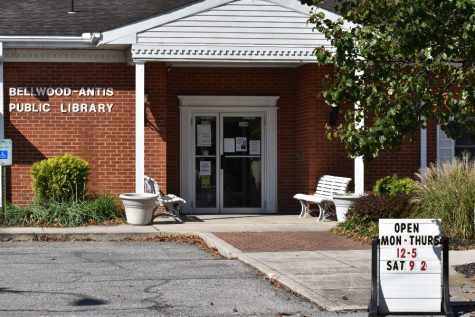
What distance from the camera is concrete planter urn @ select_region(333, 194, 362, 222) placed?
1696 cm

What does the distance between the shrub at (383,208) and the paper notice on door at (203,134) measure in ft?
15.7

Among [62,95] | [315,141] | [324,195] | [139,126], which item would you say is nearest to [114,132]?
[62,95]

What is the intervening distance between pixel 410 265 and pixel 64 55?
11.4 m

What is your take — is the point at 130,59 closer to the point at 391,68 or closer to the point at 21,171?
the point at 21,171

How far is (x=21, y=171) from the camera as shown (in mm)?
18125

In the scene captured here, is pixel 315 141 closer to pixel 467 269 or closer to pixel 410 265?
pixel 467 269

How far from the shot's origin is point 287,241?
1459cm

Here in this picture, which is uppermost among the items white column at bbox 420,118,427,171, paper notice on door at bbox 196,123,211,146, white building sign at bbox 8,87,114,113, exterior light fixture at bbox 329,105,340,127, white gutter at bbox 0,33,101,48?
white gutter at bbox 0,33,101,48

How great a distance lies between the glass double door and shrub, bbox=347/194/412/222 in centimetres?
431

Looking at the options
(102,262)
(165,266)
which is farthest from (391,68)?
(102,262)

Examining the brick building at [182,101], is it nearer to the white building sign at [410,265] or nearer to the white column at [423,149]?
the white column at [423,149]

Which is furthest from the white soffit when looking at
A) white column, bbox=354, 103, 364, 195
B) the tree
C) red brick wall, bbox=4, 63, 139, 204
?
the tree

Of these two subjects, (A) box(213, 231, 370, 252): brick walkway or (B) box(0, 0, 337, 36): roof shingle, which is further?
(B) box(0, 0, 337, 36): roof shingle

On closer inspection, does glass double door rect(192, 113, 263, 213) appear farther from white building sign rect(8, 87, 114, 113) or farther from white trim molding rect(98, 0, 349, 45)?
white trim molding rect(98, 0, 349, 45)
